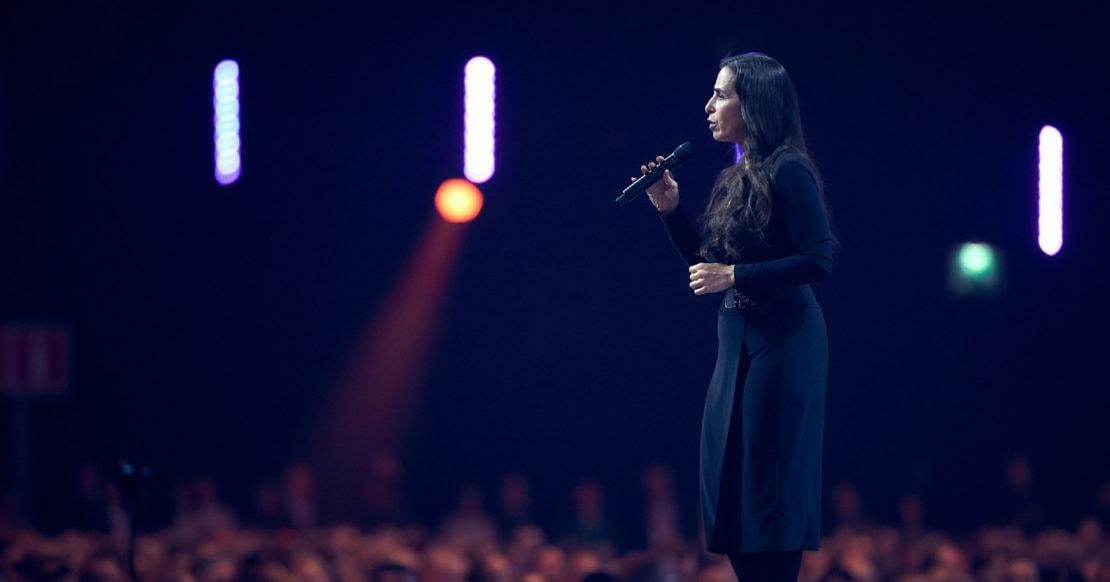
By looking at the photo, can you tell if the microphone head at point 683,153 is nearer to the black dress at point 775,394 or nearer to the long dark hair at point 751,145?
the long dark hair at point 751,145

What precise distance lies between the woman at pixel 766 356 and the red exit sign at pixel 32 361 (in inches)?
396

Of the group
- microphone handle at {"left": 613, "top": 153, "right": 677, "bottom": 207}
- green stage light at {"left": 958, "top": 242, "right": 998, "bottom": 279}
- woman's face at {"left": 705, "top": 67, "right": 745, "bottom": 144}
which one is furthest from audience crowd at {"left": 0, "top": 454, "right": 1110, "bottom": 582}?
woman's face at {"left": 705, "top": 67, "right": 745, "bottom": 144}

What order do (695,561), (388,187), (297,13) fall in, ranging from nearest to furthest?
(695,561) < (297,13) < (388,187)

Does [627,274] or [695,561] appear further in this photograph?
[627,274]

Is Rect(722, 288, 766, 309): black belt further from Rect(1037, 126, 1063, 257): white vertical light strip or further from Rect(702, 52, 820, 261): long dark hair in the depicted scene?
Rect(1037, 126, 1063, 257): white vertical light strip

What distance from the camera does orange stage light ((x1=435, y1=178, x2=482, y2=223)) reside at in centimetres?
1494

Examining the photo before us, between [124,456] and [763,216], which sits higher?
[763,216]

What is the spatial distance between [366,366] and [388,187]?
8.28ft

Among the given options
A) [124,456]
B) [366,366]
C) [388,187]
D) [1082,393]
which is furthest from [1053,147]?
[124,456]

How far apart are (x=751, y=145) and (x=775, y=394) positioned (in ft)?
1.97

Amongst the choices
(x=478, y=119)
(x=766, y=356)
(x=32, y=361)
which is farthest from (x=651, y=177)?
(x=478, y=119)

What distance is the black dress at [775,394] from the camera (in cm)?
323

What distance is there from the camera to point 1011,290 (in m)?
14.7

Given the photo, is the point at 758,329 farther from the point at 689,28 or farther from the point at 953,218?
the point at 953,218
